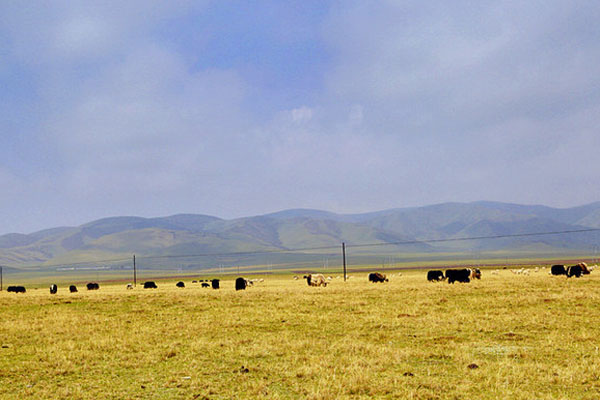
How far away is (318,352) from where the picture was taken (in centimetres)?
1656

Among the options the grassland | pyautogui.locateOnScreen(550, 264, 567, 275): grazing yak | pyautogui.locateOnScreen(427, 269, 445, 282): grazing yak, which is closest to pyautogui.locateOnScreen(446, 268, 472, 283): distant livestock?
pyautogui.locateOnScreen(427, 269, 445, 282): grazing yak

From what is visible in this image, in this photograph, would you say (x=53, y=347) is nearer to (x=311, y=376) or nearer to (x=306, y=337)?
(x=306, y=337)

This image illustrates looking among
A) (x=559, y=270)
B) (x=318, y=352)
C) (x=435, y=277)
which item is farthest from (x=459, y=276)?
(x=318, y=352)

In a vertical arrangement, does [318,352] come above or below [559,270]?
above

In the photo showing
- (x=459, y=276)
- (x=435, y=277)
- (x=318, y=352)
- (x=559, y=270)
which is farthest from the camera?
(x=559, y=270)

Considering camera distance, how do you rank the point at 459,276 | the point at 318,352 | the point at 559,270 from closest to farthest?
the point at 318,352 < the point at 459,276 < the point at 559,270

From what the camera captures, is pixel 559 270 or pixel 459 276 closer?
pixel 459 276

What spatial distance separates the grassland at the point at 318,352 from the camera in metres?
12.2

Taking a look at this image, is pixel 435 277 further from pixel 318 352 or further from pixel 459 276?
pixel 318 352

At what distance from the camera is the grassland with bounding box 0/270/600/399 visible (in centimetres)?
1223

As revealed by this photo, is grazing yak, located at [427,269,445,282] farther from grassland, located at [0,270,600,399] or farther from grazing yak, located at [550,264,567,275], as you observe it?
grassland, located at [0,270,600,399]

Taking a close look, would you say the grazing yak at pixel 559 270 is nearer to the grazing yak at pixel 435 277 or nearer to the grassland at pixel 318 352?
the grazing yak at pixel 435 277

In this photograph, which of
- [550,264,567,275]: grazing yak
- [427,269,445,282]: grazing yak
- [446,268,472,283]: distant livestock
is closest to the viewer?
[446,268,472,283]: distant livestock

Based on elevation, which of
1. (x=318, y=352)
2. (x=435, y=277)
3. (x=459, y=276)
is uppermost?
(x=318, y=352)
